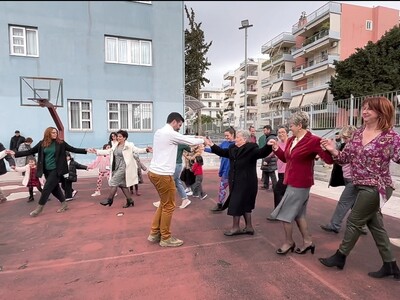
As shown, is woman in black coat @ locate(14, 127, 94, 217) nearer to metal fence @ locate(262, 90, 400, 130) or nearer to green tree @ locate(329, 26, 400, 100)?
metal fence @ locate(262, 90, 400, 130)

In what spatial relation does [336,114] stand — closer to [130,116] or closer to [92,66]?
[130,116]

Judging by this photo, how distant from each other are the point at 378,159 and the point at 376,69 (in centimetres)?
2360

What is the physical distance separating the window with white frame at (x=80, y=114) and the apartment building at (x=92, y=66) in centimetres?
4

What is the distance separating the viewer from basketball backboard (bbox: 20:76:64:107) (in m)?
11.4

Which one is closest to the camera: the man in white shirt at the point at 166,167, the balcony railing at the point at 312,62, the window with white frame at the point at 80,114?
the man in white shirt at the point at 166,167

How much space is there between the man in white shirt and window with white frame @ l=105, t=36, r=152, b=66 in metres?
11.8

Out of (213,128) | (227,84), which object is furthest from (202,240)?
(227,84)

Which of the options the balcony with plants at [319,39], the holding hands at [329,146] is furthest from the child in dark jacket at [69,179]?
the balcony with plants at [319,39]

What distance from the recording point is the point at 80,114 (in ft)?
47.2

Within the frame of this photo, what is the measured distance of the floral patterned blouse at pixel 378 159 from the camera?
9.77 feet

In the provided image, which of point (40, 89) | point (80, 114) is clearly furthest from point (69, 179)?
point (80, 114)

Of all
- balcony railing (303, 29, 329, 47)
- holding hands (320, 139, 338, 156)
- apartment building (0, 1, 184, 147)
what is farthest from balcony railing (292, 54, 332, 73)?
holding hands (320, 139, 338, 156)

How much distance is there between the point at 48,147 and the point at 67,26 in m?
10.2

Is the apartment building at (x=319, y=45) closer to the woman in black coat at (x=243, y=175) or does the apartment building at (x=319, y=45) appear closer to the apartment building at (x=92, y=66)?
the apartment building at (x=92, y=66)
